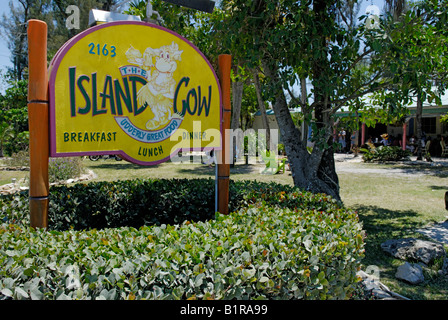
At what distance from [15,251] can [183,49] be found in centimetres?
283

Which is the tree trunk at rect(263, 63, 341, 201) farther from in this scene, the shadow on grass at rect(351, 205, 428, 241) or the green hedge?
the green hedge

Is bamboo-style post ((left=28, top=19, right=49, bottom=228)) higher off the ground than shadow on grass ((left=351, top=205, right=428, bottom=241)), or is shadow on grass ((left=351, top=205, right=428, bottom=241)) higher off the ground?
bamboo-style post ((left=28, top=19, right=49, bottom=228))

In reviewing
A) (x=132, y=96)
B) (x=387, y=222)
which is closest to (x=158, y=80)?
(x=132, y=96)

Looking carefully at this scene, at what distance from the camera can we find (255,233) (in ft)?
10.7

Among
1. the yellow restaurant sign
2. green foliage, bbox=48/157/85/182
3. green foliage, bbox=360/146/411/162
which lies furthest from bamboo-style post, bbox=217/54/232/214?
green foliage, bbox=360/146/411/162

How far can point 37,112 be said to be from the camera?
11.5ft

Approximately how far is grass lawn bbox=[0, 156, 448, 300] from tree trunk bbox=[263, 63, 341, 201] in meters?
1.16

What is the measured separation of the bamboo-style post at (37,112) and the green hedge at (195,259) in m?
0.37

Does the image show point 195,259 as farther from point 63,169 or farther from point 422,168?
point 422,168

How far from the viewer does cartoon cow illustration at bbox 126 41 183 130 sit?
410cm

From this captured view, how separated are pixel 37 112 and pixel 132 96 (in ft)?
3.16

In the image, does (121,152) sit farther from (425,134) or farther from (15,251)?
(425,134)
